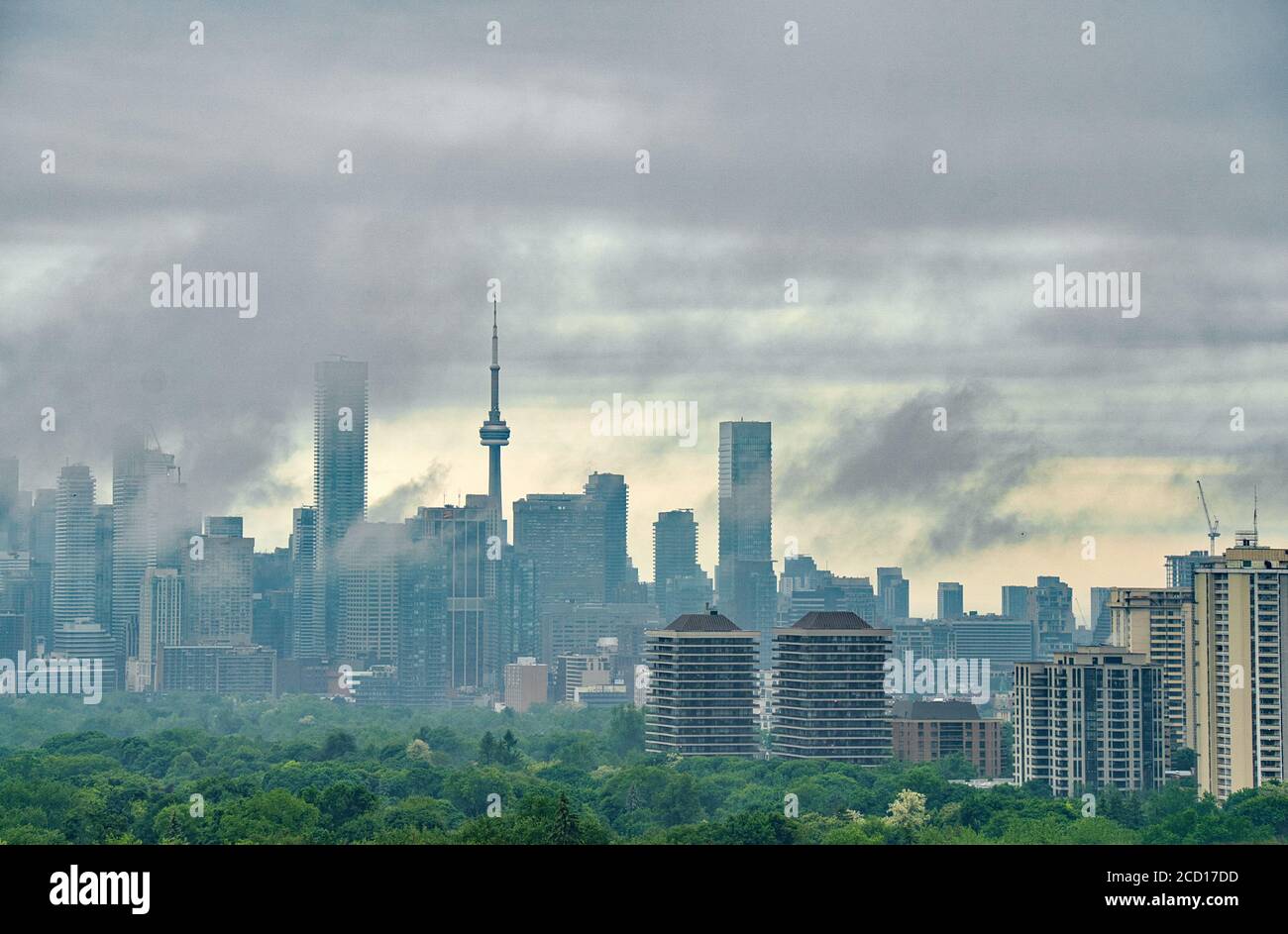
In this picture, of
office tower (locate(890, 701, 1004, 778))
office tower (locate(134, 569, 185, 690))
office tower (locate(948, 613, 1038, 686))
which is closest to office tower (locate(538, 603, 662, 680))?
office tower (locate(948, 613, 1038, 686))

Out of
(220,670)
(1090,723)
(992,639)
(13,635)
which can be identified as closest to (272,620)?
(220,670)

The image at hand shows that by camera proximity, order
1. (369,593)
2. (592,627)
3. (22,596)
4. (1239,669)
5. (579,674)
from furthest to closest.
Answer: (369,593), (592,627), (22,596), (579,674), (1239,669)

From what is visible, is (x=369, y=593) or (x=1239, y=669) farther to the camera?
(x=369, y=593)

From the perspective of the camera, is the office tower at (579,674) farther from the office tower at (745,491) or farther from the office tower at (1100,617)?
the office tower at (1100,617)

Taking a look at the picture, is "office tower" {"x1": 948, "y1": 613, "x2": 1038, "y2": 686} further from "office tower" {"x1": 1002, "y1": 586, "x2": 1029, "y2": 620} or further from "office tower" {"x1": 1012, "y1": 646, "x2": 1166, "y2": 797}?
"office tower" {"x1": 1012, "y1": 646, "x2": 1166, "y2": 797}

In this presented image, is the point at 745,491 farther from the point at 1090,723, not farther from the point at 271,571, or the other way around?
the point at 1090,723

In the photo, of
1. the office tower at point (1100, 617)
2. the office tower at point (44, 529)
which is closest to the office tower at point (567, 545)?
the office tower at point (44, 529)
